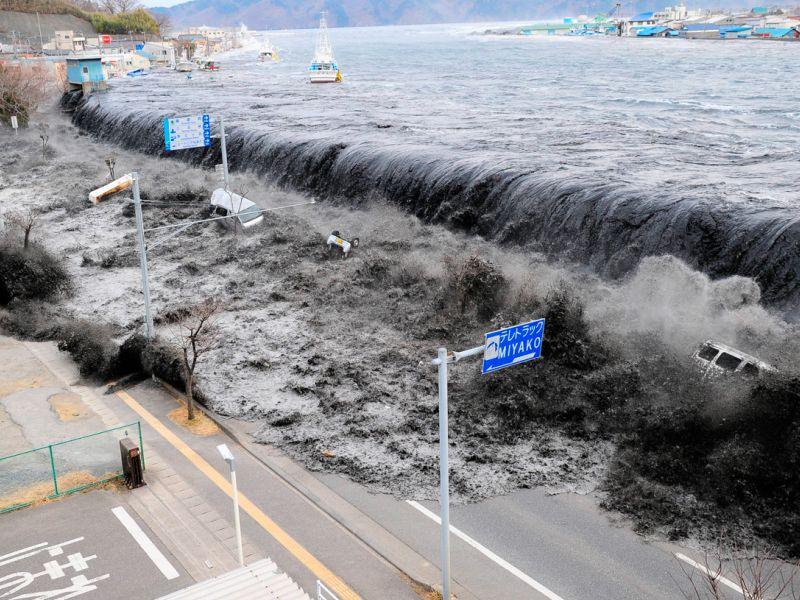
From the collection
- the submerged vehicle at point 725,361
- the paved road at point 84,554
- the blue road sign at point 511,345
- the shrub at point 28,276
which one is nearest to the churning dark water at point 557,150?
the submerged vehicle at point 725,361

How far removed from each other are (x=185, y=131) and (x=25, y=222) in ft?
46.5

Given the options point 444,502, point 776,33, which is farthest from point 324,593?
point 776,33

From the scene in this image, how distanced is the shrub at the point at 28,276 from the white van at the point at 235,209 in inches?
364

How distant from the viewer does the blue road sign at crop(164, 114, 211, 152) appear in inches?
1351

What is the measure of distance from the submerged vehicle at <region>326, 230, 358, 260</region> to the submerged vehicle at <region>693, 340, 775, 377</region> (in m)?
17.7

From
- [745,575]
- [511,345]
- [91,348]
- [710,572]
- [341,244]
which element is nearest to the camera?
[511,345]

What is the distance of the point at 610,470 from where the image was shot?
19.4m

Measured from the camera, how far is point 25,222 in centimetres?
4331

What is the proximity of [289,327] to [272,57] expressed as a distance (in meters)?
140

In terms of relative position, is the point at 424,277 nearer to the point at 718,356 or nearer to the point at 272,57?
the point at 718,356

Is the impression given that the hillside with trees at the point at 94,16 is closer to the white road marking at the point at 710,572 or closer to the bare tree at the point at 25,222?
the bare tree at the point at 25,222

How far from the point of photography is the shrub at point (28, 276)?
32.7 meters

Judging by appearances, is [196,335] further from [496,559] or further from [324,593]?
[496,559]

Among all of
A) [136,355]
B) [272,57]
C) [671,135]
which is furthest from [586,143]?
[272,57]
